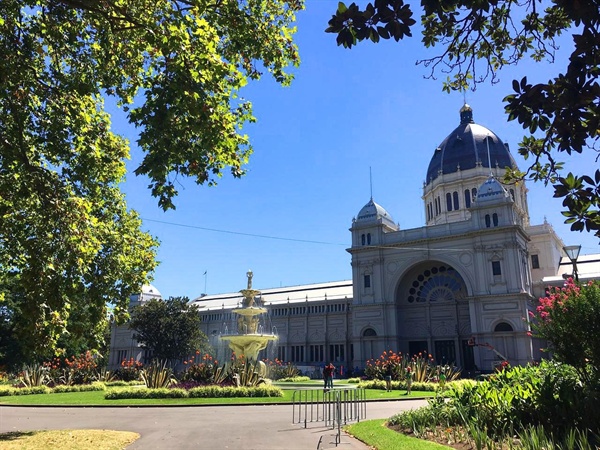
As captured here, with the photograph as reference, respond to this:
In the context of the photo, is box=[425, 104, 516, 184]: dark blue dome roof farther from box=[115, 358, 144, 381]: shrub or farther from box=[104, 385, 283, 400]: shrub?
box=[104, 385, 283, 400]: shrub

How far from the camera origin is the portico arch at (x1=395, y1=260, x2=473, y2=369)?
53000 mm

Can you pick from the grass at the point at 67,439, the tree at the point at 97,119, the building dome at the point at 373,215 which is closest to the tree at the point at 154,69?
the tree at the point at 97,119

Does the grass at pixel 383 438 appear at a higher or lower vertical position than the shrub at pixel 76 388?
higher

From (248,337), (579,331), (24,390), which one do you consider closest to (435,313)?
(248,337)

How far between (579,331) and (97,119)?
1447 cm

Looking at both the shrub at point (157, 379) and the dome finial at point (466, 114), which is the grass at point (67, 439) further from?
the dome finial at point (466, 114)

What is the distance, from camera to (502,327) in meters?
48.9

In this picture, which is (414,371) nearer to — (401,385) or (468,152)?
(401,385)

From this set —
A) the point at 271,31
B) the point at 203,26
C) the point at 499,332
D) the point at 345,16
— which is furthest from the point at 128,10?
the point at 499,332

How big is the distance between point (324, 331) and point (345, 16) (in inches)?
2532

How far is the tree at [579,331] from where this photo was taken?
1144 centimetres

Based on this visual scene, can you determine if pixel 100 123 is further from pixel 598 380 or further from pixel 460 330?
pixel 460 330

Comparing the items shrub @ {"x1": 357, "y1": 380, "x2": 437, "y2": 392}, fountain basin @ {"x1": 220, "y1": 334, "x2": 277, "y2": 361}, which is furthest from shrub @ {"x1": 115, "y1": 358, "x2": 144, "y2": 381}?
shrub @ {"x1": 357, "y1": 380, "x2": 437, "y2": 392}

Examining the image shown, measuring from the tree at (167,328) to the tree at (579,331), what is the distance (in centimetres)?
5408
